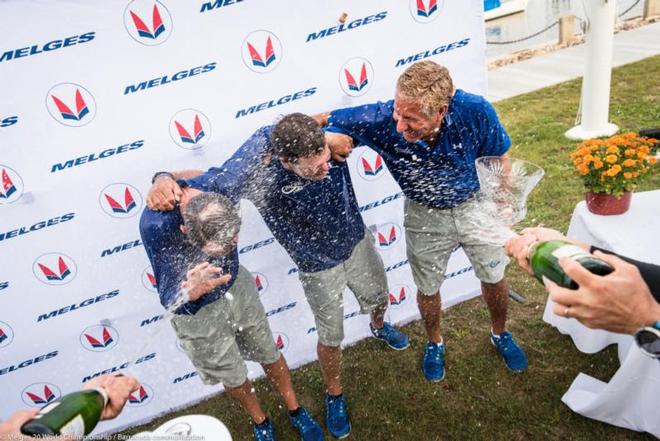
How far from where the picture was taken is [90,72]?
2.72m

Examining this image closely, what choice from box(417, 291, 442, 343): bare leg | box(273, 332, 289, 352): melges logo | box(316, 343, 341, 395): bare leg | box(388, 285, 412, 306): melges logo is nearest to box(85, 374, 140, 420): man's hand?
box(316, 343, 341, 395): bare leg

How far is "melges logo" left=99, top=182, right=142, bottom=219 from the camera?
3.01m

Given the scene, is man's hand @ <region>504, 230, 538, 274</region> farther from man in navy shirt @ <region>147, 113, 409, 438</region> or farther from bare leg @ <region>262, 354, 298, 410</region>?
bare leg @ <region>262, 354, 298, 410</region>

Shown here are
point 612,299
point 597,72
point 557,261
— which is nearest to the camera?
point 612,299

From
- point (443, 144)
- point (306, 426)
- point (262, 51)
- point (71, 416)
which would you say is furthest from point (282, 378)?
point (262, 51)

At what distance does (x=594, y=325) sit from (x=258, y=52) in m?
2.51

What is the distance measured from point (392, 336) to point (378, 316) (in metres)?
0.23

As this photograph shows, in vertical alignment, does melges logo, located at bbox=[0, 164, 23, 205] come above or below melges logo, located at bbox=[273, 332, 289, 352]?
above

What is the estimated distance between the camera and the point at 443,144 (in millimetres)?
2814

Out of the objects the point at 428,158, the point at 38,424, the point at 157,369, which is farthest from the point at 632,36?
the point at 38,424

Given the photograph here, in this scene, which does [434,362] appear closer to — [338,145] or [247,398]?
[247,398]

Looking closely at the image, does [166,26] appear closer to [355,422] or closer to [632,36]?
[355,422]

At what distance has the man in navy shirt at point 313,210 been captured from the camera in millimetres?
2602

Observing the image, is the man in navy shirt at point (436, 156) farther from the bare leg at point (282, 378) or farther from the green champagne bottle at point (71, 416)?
the green champagne bottle at point (71, 416)
